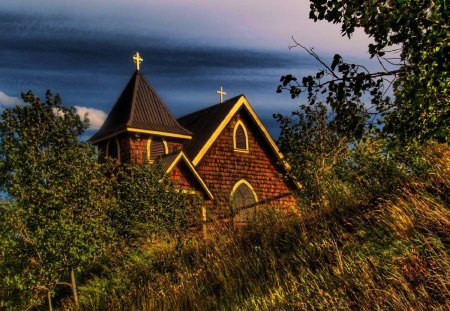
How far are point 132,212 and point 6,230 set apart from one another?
556 cm

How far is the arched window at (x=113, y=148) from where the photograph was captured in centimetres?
2581

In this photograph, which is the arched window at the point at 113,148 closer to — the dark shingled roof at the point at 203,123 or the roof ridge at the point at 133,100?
the roof ridge at the point at 133,100

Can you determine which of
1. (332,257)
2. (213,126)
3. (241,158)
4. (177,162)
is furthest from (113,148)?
(332,257)

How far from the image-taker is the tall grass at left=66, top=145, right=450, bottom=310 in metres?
5.53

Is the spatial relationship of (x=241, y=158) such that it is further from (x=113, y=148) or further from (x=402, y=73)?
(x=402, y=73)

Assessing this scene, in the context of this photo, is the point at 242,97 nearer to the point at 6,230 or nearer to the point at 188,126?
the point at 188,126

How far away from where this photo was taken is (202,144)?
25312mm

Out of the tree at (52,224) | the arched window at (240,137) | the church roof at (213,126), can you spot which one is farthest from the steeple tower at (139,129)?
the tree at (52,224)

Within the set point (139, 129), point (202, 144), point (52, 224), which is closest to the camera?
point (52, 224)

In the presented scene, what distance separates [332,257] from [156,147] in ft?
63.4

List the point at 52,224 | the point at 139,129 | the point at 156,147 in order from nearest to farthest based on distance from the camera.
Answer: the point at 52,224 < the point at 139,129 < the point at 156,147

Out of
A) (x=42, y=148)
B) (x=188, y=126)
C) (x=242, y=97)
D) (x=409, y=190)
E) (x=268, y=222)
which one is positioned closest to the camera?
(x=409, y=190)

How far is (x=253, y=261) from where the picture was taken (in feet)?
26.5

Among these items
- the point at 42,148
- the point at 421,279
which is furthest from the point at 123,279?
the point at 42,148
